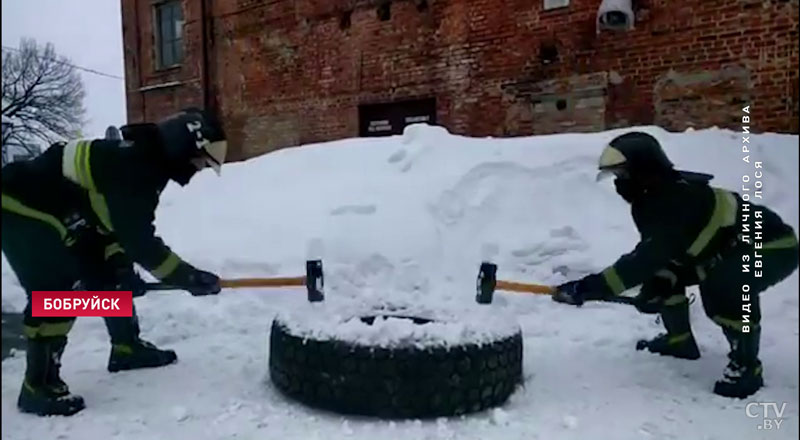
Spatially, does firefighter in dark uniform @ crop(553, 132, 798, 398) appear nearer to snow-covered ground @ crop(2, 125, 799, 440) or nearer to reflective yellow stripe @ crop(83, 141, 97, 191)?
snow-covered ground @ crop(2, 125, 799, 440)

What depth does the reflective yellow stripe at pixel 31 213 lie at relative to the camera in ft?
2.74

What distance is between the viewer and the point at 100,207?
126 cm

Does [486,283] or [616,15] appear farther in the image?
[616,15]

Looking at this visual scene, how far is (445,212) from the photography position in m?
2.43

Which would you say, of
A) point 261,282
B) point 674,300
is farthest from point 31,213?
point 674,300

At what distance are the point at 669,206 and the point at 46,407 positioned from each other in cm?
130

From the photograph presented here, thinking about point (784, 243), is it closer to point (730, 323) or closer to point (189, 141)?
point (730, 323)

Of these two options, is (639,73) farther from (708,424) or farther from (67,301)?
(67,301)

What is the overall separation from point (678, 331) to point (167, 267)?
1.31 metres

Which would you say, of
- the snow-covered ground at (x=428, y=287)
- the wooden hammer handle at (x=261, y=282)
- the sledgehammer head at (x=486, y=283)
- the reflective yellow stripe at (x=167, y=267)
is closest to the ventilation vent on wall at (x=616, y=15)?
the snow-covered ground at (x=428, y=287)

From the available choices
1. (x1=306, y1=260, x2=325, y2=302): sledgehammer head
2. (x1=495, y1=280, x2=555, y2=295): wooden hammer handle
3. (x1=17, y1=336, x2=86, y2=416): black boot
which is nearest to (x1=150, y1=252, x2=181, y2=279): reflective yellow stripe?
(x1=17, y1=336, x2=86, y2=416): black boot

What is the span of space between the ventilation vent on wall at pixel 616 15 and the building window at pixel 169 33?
238 cm

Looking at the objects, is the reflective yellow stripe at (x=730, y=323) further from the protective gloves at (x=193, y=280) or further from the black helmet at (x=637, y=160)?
the protective gloves at (x=193, y=280)

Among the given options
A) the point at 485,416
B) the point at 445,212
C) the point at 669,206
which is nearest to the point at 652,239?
the point at 669,206
